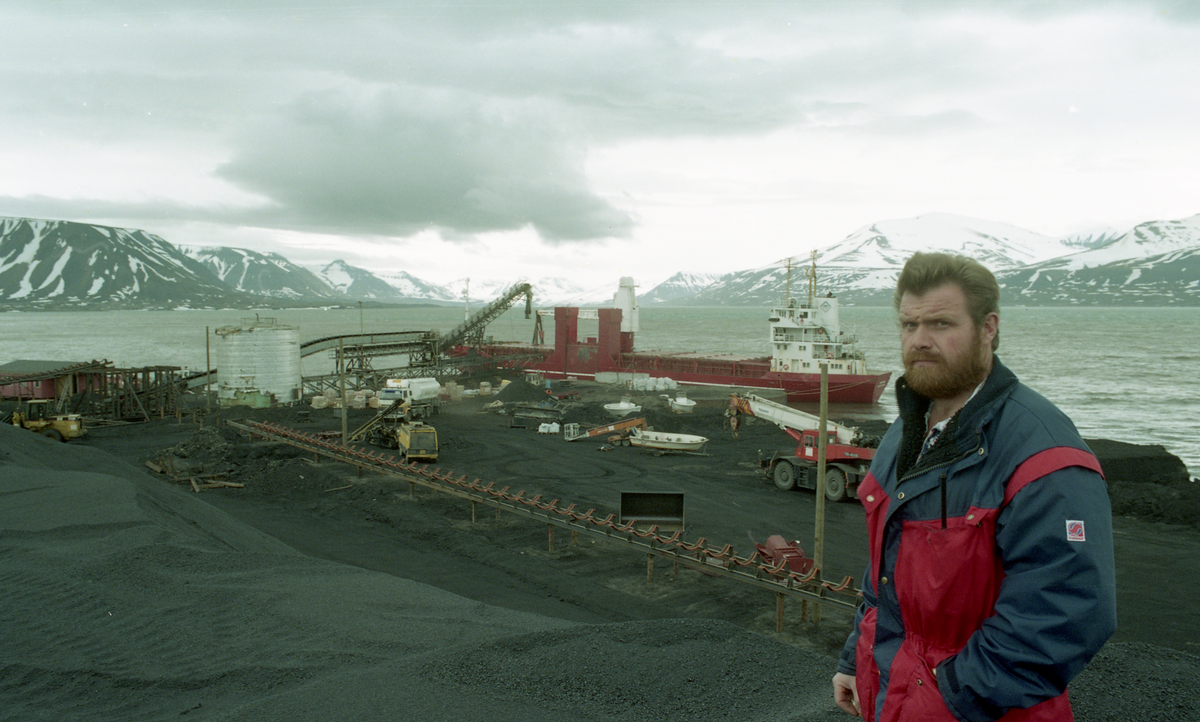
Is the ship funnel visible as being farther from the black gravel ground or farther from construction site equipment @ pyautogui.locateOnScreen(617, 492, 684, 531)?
construction site equipment @ pyautogui.locateOnScreen(617, 492, 684, 531)

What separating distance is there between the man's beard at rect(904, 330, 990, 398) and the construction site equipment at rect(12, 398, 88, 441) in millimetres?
34227

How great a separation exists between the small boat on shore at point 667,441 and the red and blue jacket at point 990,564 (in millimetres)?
25923

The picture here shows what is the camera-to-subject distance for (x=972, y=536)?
2215mm

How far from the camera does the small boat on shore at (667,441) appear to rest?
2844 cm

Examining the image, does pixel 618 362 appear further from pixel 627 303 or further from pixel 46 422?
pixel 46 422

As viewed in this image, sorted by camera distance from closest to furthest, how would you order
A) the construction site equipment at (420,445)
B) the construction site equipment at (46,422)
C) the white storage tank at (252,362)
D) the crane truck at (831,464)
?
the crane truck at (831,464) → the construction site equipment at (420,445) → the construction site equipment at (46,422) → the white storage tank at (252,362)

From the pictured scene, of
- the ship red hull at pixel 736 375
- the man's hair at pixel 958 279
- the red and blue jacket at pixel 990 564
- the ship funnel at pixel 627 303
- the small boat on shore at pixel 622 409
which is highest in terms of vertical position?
the ship funnel at pixel 627 303

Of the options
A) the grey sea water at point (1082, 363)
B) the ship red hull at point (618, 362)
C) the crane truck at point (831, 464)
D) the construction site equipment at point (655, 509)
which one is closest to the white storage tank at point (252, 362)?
the ship red hull at point (618, 362)

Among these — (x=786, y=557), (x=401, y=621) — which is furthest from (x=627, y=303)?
(x=401, y=621)

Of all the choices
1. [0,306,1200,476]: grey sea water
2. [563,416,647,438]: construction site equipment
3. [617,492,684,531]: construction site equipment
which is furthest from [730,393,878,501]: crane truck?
[0,306,1200,476]: grey sea water

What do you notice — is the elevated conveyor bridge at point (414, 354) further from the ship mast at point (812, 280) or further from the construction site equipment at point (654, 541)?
the ship mast at point (812, 280)

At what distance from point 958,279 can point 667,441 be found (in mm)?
26382

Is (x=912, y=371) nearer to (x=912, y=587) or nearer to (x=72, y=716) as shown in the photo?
(x=912, y=587)

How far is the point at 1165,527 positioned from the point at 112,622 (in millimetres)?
22938
